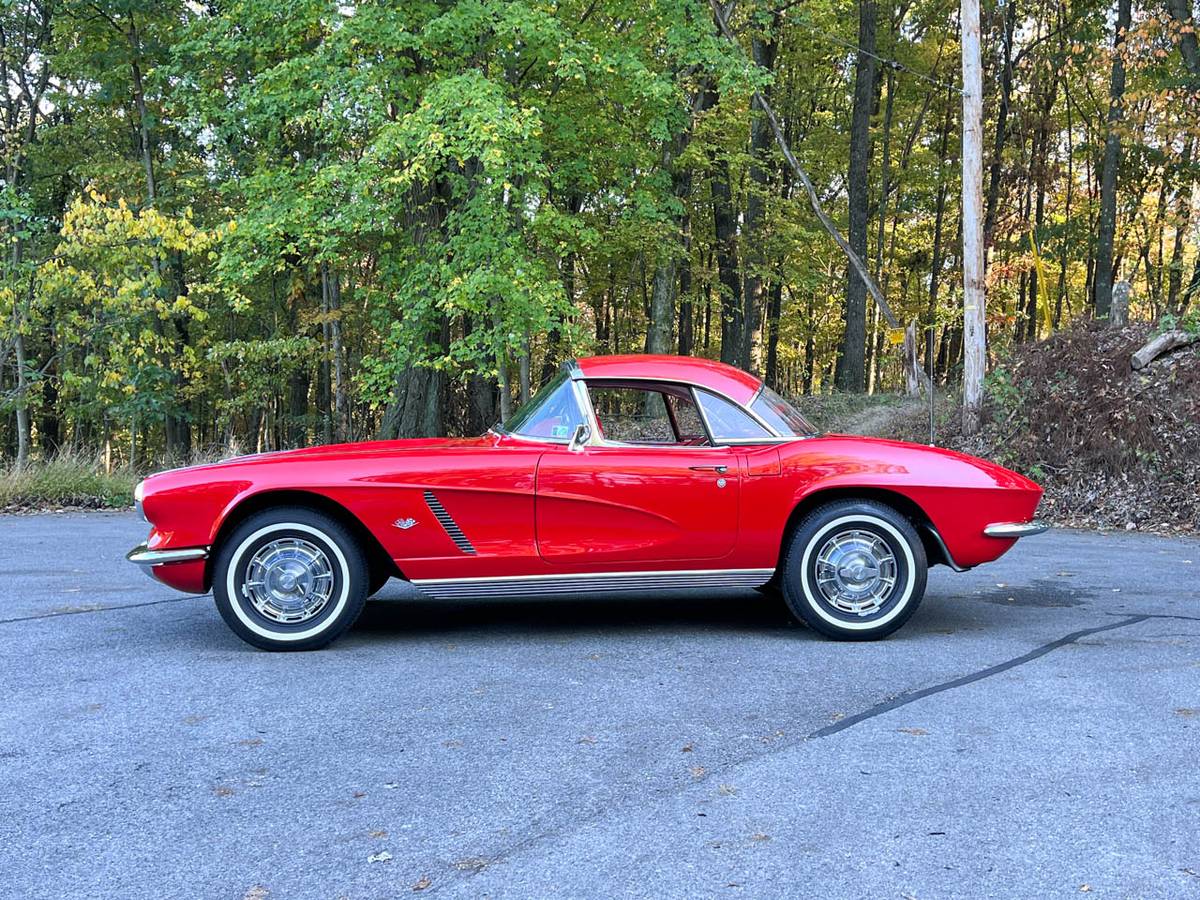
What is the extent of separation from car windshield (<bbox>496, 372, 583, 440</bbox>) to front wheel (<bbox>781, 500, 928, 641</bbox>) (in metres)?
1.35

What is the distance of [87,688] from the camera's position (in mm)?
4500

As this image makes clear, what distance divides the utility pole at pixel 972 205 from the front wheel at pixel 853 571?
9552 mm

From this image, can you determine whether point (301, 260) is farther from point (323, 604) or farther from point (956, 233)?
point (956, 233)

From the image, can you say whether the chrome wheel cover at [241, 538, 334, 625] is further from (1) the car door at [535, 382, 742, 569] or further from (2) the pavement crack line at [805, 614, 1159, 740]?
(2) the pavement crack line at [805, 614, 1159, 740]

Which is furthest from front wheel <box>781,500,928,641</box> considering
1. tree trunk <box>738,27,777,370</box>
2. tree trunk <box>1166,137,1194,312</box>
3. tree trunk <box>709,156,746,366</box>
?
tree trunk <box>709,156,746,366</box>

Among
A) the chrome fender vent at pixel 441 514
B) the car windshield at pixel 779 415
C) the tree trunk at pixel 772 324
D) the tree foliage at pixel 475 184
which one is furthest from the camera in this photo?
the tree trunk at pixel 772 324

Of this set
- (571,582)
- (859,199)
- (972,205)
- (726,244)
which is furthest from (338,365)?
(571,582)

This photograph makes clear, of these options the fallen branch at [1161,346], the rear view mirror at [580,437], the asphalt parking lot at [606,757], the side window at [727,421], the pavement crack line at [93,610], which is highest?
the fallen branch at [1161,346]

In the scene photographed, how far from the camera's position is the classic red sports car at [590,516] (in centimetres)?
Result: 510

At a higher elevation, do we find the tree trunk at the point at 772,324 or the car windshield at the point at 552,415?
the tree trunk at the point at 772,324

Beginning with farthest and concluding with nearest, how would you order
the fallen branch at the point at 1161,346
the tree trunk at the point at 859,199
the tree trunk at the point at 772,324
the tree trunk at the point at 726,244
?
the tree trunk at the point at 772,324
the tree trunk at the point at 726,244
the tree trunk at the point at 859,199
the fallen branch at the point at 1161,346

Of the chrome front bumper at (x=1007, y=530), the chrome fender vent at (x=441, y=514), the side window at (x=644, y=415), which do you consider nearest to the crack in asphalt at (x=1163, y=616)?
the chrome front bumper at (x=1007, y=530)

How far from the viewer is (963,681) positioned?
454 cm

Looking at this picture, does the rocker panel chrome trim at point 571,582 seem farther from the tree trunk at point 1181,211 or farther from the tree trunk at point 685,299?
the tree trunk at point 685,299
